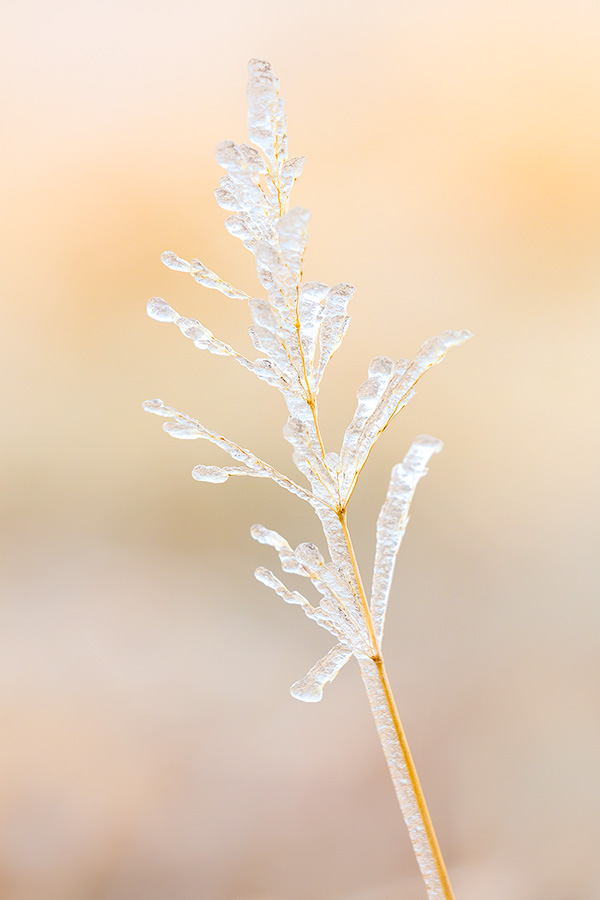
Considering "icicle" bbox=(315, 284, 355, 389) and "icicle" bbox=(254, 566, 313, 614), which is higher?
"icicle" bbox=(315, 284, 355, 389)

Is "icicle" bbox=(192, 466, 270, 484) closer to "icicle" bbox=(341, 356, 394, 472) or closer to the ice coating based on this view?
"icicle" bbox=(341, 356, 394, 472)

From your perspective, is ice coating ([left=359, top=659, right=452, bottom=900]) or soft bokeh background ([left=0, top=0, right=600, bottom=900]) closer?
ice coating ([left=359, top=659, right=452, bottom=900])

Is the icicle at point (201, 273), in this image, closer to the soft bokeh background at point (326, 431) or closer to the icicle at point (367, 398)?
the icicle at point (367, 398)

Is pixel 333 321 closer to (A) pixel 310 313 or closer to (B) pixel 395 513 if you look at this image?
(A) pixel 310 313

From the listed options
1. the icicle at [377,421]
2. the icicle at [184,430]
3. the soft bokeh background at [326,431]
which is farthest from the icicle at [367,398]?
the soft bokeh background at [326,431]

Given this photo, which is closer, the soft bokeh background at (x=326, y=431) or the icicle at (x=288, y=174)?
the icicle at (x=288, y=174)

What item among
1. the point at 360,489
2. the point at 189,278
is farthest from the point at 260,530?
the point at 189,278

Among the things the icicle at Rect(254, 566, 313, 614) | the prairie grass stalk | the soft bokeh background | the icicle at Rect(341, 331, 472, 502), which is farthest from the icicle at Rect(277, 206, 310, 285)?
the soft bokeh background

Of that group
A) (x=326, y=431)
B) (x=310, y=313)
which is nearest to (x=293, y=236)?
(x=310, y=313)
